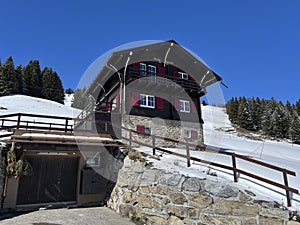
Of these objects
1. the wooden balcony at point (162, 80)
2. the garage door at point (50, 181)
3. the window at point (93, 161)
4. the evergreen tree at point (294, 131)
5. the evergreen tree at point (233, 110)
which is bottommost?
the garage door at point (50, 181)

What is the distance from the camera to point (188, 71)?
63.7ft

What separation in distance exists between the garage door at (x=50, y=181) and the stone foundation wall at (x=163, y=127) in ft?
16.2

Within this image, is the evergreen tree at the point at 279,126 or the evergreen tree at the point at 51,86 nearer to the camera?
the evergreen tree at the point at 279,126

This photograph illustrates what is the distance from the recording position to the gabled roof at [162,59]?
16078mm

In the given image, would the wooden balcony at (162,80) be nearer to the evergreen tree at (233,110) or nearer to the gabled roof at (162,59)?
the gabled roof at (162,59)

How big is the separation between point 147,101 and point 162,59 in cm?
458

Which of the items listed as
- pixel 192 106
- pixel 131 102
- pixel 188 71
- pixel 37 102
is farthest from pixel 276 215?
pixel 37 102

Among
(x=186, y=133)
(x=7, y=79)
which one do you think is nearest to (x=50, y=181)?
(x=186, y=133)

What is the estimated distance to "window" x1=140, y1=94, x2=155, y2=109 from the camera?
53.4 ft

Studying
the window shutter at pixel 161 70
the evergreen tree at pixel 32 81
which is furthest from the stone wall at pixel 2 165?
the evergreen tree at pixel 32 81

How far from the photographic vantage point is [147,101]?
1652cm

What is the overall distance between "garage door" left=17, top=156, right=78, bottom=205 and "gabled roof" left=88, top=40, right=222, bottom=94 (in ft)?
27.9

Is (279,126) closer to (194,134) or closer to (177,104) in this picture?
(194,134)

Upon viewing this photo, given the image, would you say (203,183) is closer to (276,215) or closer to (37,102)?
(276,215)
